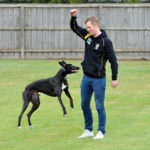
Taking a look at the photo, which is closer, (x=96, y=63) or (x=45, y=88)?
(x=96, y=63)

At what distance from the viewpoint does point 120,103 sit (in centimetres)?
1393

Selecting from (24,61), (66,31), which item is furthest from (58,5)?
(24,61)

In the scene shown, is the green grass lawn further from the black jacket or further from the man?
the black jacket

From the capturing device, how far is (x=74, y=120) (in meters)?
11.8

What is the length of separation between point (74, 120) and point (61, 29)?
1418cm

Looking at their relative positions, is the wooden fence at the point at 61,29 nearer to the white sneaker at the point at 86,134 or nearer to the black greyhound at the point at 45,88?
the black greyhound at the point at 45,88

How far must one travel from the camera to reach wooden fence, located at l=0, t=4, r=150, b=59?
1000 inches

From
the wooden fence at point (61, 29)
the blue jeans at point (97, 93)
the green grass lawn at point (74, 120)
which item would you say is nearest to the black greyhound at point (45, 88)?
the green grass lawn at point (74, 120)

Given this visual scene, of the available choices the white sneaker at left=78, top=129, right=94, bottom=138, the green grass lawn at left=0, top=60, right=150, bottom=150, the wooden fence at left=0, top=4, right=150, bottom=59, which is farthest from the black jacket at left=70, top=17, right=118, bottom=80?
the wooden fence at left=0, top=4, right=150, bottom=59

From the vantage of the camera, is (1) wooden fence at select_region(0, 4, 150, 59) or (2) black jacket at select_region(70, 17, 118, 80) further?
(1) wooden fence at select_region(0, 4, 150, 59)

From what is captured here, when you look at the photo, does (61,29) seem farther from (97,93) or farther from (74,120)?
(97,93)

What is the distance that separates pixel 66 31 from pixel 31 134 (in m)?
15.6

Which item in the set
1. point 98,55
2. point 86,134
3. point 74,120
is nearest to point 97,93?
point 98,55

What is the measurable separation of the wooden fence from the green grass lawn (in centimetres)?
601
